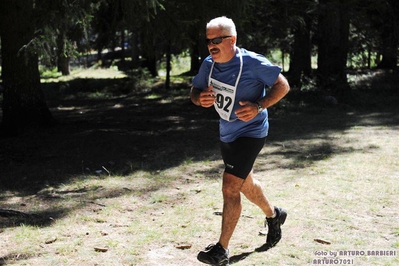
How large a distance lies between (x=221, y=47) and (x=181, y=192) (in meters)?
3.25

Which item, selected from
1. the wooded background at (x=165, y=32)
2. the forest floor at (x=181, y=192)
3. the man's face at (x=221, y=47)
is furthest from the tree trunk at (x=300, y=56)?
the man's face at (x=221, y=47)

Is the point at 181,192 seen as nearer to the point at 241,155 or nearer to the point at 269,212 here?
the point at 269,212

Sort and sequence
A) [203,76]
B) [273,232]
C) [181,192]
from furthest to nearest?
[181,192] < [273,232] < [203,76]

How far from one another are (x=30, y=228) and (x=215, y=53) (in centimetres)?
281

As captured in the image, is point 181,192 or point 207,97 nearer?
point 207,97

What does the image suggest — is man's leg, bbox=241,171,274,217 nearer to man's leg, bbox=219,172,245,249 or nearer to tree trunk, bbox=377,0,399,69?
man's leg, bbox=219,172,245,249

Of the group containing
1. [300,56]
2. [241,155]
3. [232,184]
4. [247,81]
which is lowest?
[232,184]

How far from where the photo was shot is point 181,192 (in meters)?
7.03

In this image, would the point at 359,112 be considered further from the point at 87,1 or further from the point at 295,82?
the point at 87,1

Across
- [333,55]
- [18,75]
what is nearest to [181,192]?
[18,75]

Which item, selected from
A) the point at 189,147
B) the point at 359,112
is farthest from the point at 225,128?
the point at 359,112

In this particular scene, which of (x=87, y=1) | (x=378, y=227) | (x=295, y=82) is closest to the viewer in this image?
(x=378, y=227)

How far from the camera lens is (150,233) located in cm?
533

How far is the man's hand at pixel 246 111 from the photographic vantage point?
4.10m
